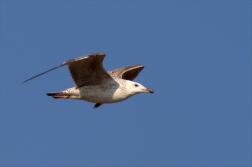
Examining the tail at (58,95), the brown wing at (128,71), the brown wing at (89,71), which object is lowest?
the tail at (58,95)

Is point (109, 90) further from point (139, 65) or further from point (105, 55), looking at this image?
point (139, 65)

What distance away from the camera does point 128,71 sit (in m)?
20.2

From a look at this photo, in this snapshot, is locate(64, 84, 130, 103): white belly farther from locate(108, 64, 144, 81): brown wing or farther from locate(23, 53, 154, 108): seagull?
locate(108, 64, 144, 81): brown wing

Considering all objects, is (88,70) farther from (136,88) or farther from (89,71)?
(136,88)

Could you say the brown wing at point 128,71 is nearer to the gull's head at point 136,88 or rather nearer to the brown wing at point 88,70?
the gull's head at point 136,88

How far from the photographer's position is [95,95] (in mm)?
16875

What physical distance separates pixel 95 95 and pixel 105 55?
1453mm

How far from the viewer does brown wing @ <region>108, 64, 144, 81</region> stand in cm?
1950

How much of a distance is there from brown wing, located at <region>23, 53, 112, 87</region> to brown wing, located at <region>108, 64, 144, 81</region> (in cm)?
246

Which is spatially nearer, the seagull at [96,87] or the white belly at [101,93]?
the seagull at [96,87]

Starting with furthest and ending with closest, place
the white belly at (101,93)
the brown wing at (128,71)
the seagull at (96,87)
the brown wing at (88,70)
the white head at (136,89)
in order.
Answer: the brown wing at (128,71)
the white head at (136,89)
the white belly at (101,93)
the seagull at (96,87)
the brown wing at (88,70)

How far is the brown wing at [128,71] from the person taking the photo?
Answer: 64.0 ft

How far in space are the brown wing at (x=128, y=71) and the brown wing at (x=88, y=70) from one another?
2462mm

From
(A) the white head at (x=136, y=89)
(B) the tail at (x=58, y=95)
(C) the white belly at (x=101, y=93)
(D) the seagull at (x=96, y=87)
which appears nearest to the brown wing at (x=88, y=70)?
(D) the seagull at (x=96, y=87)
